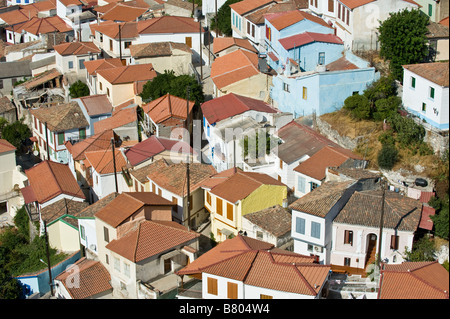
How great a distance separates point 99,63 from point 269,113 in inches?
711

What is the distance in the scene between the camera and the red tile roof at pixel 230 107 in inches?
1286

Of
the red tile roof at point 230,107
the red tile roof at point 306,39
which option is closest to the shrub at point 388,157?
the red tile roof at point 230,107

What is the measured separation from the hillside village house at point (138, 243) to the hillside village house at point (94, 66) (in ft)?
64.1

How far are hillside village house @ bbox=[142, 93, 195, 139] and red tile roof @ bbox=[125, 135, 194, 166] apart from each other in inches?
58.1

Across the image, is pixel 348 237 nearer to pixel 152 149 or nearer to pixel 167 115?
pixel 152 149

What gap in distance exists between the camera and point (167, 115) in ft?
115

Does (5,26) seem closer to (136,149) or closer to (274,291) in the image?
(136,149)

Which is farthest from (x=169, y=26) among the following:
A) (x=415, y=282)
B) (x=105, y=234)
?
(x=415, y=282)

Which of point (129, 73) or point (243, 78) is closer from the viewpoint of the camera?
point (243, 78)

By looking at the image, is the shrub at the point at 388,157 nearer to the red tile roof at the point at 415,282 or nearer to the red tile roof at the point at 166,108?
the red tile roof at the point at 415,282

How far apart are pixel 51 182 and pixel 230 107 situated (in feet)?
33.6

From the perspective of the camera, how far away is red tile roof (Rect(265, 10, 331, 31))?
3753cm

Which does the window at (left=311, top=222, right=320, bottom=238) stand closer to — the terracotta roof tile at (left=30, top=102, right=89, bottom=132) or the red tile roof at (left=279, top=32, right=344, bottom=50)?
the red tile roof at (left=279, top=32, right=344, bottom=50)
